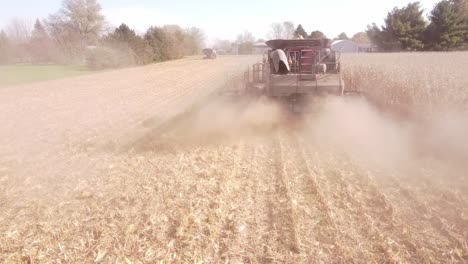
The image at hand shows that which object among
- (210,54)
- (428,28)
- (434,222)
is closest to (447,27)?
(428,28)

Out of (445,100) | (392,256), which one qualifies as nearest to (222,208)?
(392,256)

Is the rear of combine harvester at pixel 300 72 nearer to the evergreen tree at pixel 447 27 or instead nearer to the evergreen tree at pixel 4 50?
the evergreen tree at pixel 447 27

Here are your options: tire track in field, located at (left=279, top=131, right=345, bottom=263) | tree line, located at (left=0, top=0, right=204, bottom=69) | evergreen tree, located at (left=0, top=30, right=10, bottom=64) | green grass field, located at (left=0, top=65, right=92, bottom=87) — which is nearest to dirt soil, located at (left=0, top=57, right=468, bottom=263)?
tire track in field, located at (left=279, top=131, right=345, bottom=263)

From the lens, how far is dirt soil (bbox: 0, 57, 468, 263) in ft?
12.1

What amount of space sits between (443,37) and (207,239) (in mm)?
44158

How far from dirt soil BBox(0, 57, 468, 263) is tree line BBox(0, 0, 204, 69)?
2887 cm

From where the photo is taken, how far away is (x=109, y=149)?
24.6ft

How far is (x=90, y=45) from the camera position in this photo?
170 feet

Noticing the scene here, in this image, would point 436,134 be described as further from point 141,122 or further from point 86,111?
point 86,111

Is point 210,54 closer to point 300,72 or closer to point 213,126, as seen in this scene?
point 300,72

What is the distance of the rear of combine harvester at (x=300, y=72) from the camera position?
27.8ft

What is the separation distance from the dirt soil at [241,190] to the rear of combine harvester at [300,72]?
36 cm

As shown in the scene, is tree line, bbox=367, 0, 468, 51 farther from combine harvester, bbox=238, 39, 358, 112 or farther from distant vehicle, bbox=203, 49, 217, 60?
combine harvester, bbox=238, 39, 358, 112

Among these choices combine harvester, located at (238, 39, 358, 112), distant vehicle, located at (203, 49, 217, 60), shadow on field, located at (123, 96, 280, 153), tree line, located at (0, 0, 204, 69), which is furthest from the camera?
distant vehicle, located at (203, 49, 217, 60)
